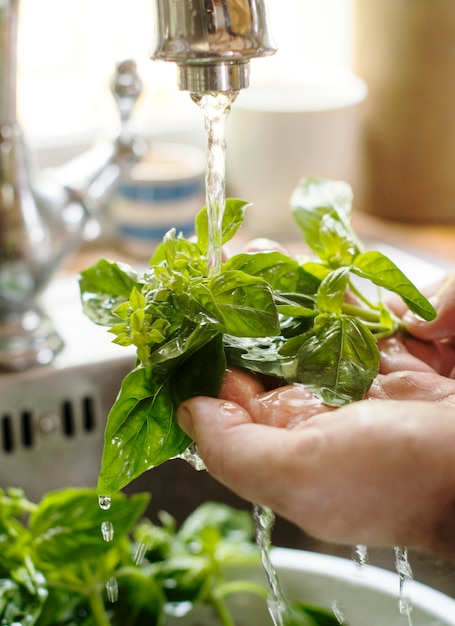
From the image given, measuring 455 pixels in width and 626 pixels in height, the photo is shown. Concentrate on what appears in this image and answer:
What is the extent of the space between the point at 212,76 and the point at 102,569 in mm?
419

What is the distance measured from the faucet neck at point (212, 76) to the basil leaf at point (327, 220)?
141 mm

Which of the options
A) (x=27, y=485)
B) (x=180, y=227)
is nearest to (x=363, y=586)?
(x=27, y=485)

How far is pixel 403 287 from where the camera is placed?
52 centimetres

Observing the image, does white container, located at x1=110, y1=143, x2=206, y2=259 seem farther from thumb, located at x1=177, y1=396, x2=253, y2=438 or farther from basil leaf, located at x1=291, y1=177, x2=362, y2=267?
thumb, located at x1=177, y1=396, x2=253, y2=438

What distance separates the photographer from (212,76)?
47cm

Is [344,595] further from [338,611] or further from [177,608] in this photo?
[177,608]

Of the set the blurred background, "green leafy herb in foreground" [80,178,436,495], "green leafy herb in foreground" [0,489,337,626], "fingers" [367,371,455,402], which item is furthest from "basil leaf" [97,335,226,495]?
the blurred background

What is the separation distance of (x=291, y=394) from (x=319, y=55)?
0.95 metres

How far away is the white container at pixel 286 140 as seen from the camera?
3.53 feet

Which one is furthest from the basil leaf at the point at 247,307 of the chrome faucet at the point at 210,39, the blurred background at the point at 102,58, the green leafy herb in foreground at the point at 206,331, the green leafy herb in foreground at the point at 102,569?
the blurred background at the point at 102,58

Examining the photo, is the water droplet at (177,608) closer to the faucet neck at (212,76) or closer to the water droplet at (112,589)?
the water droplet at (112,589)

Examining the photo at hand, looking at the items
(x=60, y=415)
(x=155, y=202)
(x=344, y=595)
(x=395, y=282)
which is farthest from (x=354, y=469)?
(x=155, y=202)

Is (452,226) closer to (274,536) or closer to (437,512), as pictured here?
(274,536)

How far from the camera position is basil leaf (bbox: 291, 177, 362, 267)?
0.58 metres
